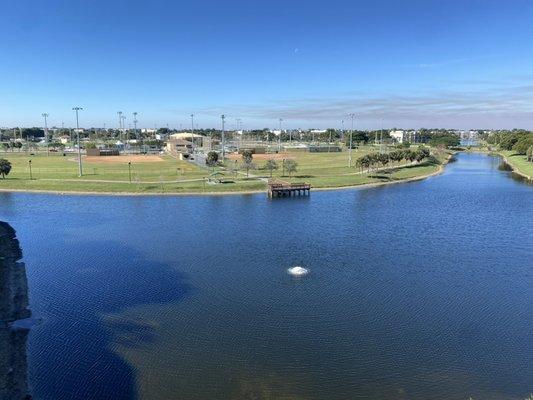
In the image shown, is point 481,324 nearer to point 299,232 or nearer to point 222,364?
point 222,364


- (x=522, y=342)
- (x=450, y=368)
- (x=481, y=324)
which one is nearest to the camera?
(x=450, y=368)

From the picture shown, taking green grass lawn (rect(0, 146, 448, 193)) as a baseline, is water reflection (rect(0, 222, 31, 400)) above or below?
below

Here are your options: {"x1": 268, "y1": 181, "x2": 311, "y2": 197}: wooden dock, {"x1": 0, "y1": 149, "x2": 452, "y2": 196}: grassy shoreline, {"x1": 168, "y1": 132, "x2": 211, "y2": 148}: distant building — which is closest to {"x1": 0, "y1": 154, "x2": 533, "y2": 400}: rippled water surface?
{"x1": 268, "y1": 181, "x2": 311, "y2": 197}: wooden dock

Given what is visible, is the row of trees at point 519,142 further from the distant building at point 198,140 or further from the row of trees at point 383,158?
the distant building at point 198,140

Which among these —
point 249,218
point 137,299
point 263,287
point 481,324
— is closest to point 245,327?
point 263,287

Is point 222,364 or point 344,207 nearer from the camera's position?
point 222,364

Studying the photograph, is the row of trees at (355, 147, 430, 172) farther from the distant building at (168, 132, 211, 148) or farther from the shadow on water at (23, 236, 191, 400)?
the distant building at (168, 132, 211, 148)
